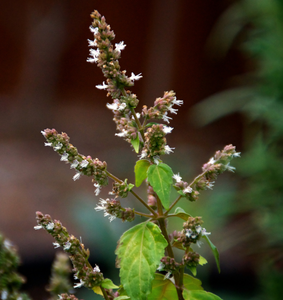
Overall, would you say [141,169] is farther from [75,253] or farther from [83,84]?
[83,84]

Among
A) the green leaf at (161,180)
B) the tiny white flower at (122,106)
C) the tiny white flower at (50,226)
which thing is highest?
the tiny white flower at (122,106)

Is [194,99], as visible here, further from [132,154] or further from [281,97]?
[281,97]

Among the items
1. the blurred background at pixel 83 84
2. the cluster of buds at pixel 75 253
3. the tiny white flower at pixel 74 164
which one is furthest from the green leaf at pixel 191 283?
the blurred background at pixel 83 84

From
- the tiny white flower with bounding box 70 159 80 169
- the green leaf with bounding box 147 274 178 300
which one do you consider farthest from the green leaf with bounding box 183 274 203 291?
the tiny white flower with bounding box 70 159 80 169

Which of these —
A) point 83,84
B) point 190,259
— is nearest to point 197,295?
point 190,259

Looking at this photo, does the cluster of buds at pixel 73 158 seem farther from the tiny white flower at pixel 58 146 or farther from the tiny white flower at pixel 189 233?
the tiny white flower at pixel 189 233

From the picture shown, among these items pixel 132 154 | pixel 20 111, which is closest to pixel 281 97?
pixel 132 154
